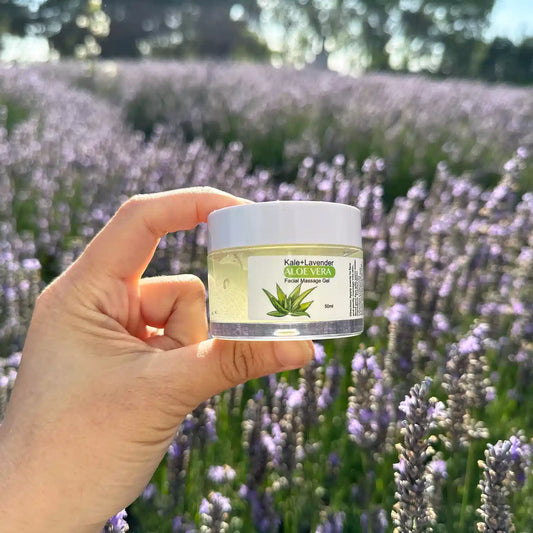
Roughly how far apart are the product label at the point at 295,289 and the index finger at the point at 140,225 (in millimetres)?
273

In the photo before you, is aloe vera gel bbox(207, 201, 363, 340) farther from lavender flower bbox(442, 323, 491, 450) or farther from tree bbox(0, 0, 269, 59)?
tree bbox(0, 0, 269, 59)

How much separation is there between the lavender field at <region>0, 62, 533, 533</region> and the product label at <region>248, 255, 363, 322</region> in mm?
249

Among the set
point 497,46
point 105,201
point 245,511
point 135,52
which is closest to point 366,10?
point 497,46

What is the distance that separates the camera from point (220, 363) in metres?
1.27

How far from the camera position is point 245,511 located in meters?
1.75

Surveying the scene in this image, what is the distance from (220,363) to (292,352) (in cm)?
15

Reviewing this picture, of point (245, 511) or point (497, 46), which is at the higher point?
point (497, 46)

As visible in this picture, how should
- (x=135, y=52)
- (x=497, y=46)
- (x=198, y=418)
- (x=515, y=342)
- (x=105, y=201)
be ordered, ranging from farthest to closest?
(x=135, y=52)
(x=497, y=46)
(x=105, y=201)
(x=515, y=342)
(x=198, y=418)

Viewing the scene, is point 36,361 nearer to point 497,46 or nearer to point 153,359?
point 153,359

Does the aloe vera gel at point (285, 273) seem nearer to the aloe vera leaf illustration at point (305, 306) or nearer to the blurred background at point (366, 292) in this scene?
the aloe vera leaf illustration at point (305, 306)

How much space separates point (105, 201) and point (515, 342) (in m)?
2.42

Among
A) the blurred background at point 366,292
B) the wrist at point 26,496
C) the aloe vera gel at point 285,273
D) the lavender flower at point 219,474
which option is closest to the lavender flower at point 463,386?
the blurred background at point 366,292

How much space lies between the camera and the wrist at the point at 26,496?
3.91 feet

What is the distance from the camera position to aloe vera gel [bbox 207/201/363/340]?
48.9 inches
